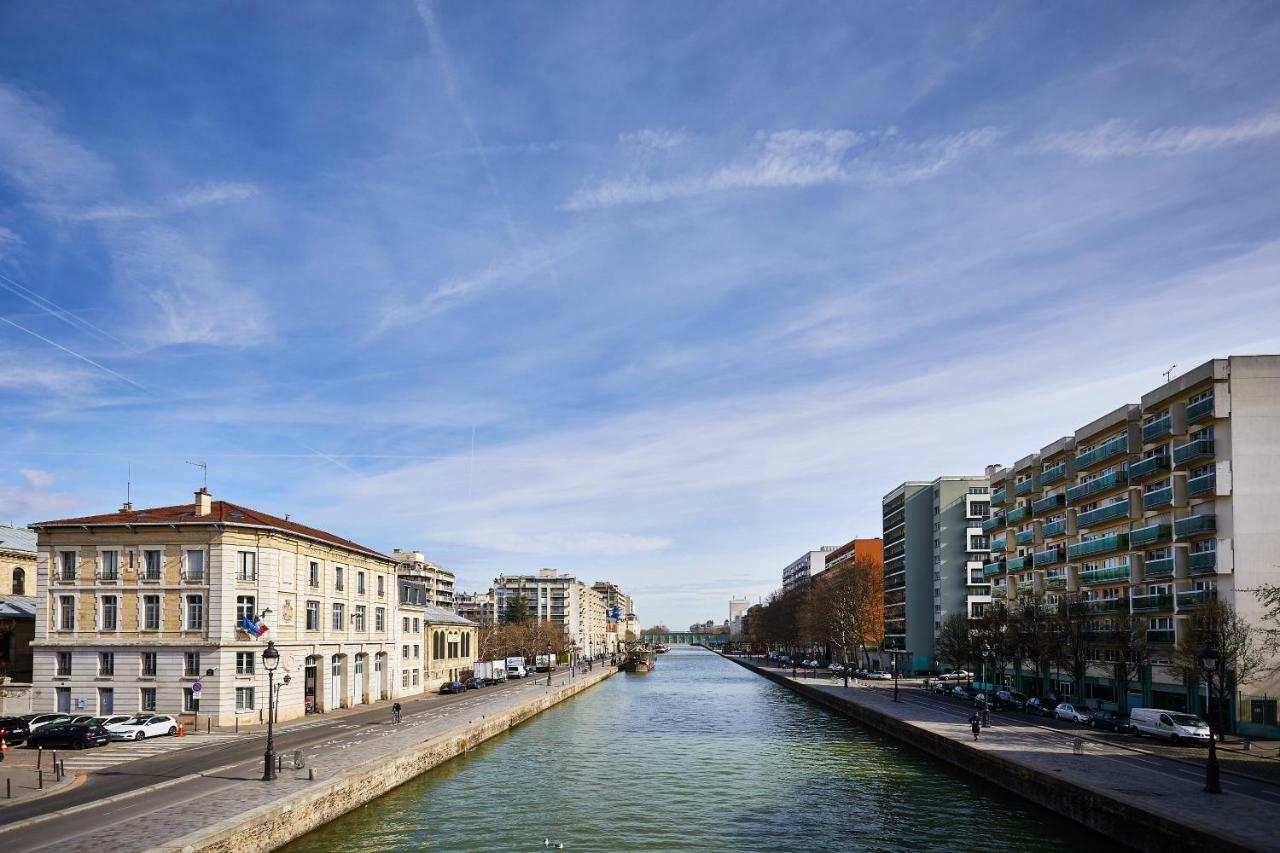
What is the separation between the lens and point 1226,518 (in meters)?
60.5

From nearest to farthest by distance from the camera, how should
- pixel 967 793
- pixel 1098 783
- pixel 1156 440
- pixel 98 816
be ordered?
1. pixel 98 816
2. pixel 1098 783
3. pixel 967 793
4. pixel 1156 440

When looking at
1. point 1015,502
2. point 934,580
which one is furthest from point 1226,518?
point 934,580

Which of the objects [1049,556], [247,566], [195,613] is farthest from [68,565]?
[1049,556]

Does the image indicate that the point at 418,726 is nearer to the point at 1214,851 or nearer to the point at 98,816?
the point at 98,816

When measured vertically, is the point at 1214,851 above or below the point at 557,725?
above

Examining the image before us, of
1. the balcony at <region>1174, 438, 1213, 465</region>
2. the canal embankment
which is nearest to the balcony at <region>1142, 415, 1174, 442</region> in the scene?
the balcony at <region>1174, 438, 1213, 465</region>

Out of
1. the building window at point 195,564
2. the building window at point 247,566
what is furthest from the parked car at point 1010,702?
the building window at point 195,564

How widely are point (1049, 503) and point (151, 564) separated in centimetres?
7411

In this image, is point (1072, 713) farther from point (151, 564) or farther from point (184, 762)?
point (151, 564)

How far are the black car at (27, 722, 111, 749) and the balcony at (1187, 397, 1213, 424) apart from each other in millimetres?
67105

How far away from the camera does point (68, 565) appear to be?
196 ft

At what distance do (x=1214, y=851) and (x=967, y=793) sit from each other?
17578 millimetres

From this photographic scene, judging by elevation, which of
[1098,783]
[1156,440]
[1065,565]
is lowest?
[1098,783]

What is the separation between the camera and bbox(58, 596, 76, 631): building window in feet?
194
